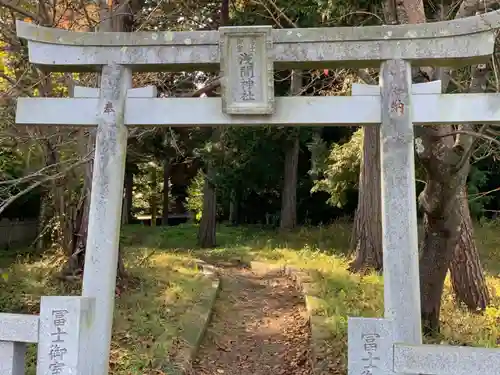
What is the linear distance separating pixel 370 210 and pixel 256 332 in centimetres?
457

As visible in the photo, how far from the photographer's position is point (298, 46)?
4.63 metres

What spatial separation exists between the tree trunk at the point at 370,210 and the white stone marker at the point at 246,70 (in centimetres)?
729

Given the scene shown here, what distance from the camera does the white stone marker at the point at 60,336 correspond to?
13.4 ft

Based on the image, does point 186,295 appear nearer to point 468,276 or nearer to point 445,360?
point 468,276

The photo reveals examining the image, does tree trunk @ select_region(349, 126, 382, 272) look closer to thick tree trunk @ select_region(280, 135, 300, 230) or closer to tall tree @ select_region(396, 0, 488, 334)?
tall tree @ select_region(396, 0, 488, 334)

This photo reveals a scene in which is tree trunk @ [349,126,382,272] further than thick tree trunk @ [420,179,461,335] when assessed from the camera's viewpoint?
Yes

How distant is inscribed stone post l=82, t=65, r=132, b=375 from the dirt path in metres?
2.44

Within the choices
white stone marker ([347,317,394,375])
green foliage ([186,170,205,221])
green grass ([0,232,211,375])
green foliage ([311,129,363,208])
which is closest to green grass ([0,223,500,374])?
green grass ([0,232,211,375])

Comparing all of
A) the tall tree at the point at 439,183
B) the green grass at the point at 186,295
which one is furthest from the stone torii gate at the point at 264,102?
the green grass at the point at 186,295

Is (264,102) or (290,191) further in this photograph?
(290,191)

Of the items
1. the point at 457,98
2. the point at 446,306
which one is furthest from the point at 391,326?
the point at 446,306

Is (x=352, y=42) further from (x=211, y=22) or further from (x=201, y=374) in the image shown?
(x=211, y=22)

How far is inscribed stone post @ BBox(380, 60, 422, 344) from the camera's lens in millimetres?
4250

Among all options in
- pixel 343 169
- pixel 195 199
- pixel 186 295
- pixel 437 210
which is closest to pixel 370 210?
pixel 343 169
